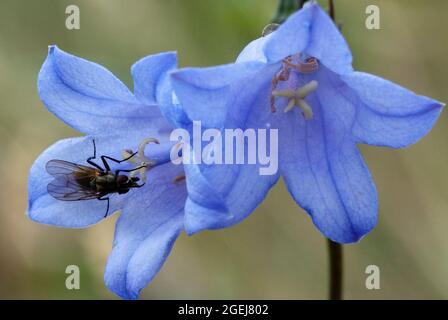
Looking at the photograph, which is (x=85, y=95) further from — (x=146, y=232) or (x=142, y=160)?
(x=146, y=232)

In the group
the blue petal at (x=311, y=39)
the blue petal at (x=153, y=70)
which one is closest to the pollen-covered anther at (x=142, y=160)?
the blue petal at (x=153, y=70)

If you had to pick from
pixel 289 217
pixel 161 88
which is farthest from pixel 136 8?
pixel 161 88

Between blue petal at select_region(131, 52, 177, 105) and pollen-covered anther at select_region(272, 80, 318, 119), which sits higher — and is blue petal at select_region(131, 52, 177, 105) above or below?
above

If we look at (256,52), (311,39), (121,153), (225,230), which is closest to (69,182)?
(121,153)

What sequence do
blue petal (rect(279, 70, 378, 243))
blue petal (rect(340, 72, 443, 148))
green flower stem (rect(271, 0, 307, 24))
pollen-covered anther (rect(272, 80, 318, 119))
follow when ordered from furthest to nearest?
green flower stem (rect(271, 0, 307, 24)) → pollen-covered anther (rect(272, 80, 318, 119)) → blue petal (rect(279, 70, 378, 243)) → blue petal (rect(340, 72, 443, 148))

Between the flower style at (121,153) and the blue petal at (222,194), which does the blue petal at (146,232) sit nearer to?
the flower style at (121,153)

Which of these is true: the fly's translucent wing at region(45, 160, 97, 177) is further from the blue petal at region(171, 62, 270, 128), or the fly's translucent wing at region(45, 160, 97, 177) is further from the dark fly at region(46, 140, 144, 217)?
the blue petal at region(171, 62, 270, 128)

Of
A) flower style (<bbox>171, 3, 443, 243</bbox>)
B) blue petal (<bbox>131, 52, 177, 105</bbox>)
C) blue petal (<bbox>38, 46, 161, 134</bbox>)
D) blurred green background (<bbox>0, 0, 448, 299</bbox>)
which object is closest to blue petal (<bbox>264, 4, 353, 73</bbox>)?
A: flower style (<bbox>171, 3, 443, 243</bbox>)

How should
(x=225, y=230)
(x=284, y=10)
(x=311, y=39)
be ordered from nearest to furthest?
(x=311, y=39) < (x=284, y=10) < (x=225, y=230)
